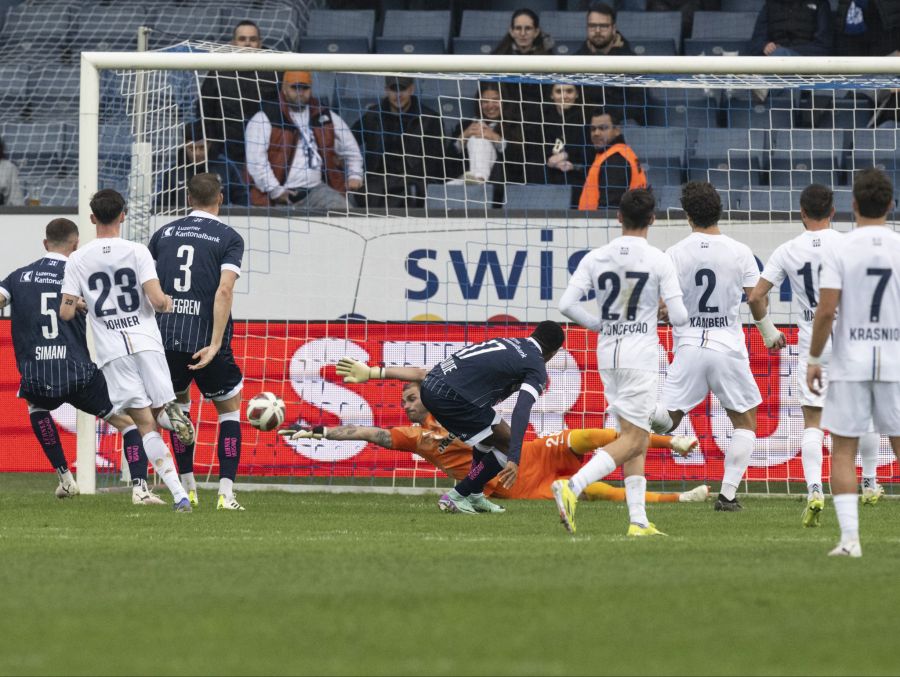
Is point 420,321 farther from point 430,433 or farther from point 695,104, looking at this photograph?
point 695,104

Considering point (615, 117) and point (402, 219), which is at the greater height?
point (615, 117)

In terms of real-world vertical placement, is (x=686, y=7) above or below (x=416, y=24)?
above

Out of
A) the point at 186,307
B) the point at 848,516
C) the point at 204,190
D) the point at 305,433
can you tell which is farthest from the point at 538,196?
the point at 848,516

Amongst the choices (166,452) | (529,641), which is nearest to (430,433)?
(166,452)

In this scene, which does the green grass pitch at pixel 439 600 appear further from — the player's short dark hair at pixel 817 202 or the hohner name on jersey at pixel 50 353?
the hohner name on jersey at pixel 50 353

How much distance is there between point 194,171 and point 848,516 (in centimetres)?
846

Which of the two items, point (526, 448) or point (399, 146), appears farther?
point (399, 146)

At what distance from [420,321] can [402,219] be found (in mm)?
1186

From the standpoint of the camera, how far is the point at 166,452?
9.70m

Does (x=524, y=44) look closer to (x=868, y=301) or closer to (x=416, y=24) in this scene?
(x=416, y=24)

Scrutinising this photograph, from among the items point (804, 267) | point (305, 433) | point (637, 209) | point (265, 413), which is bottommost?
point (305, 433)

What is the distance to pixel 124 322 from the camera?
967 cm

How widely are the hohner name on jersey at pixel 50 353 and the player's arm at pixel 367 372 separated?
2333 millimetres

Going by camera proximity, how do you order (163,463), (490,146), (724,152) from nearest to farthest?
(163,463), (490,146), (724,152)
